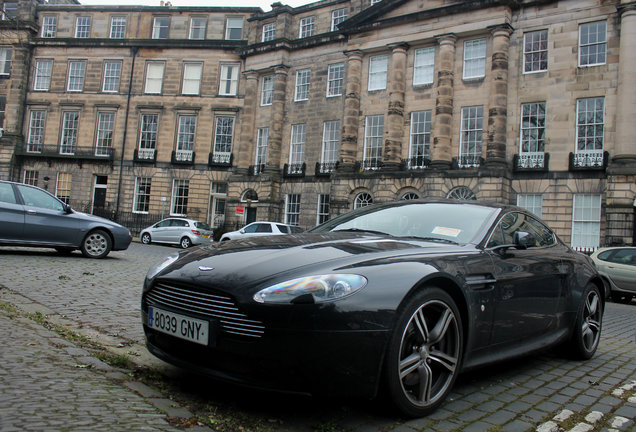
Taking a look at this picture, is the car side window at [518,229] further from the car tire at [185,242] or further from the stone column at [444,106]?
the car tire at [185,242]

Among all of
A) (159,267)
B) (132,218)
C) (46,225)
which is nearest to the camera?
(159,267)

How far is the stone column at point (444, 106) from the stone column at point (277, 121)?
1081 centimetres

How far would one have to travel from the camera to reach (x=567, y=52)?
77.5 feet

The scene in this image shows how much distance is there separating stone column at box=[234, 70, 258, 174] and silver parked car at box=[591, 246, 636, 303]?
79.4ft

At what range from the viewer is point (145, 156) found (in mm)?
36812

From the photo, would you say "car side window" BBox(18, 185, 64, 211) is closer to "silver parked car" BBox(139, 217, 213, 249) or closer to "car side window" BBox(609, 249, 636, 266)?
"car side window" BBox(609, 249, 636, 266)

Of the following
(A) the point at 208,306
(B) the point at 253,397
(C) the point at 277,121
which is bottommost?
(B) the point at 253,397

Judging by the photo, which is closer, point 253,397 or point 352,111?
point 253,397

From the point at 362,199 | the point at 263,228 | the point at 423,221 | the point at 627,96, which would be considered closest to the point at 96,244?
the point at 423,221

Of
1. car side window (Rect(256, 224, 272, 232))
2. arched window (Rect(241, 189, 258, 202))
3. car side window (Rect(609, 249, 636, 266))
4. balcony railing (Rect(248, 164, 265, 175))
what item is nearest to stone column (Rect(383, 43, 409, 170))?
car side window (Rect(256, 224, 272, 232))

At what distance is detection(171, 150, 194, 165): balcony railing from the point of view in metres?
36.1

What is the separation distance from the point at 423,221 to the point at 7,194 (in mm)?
9976

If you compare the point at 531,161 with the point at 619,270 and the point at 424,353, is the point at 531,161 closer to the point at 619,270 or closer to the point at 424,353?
the point at 619,270

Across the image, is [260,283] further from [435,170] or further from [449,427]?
[435,170]
